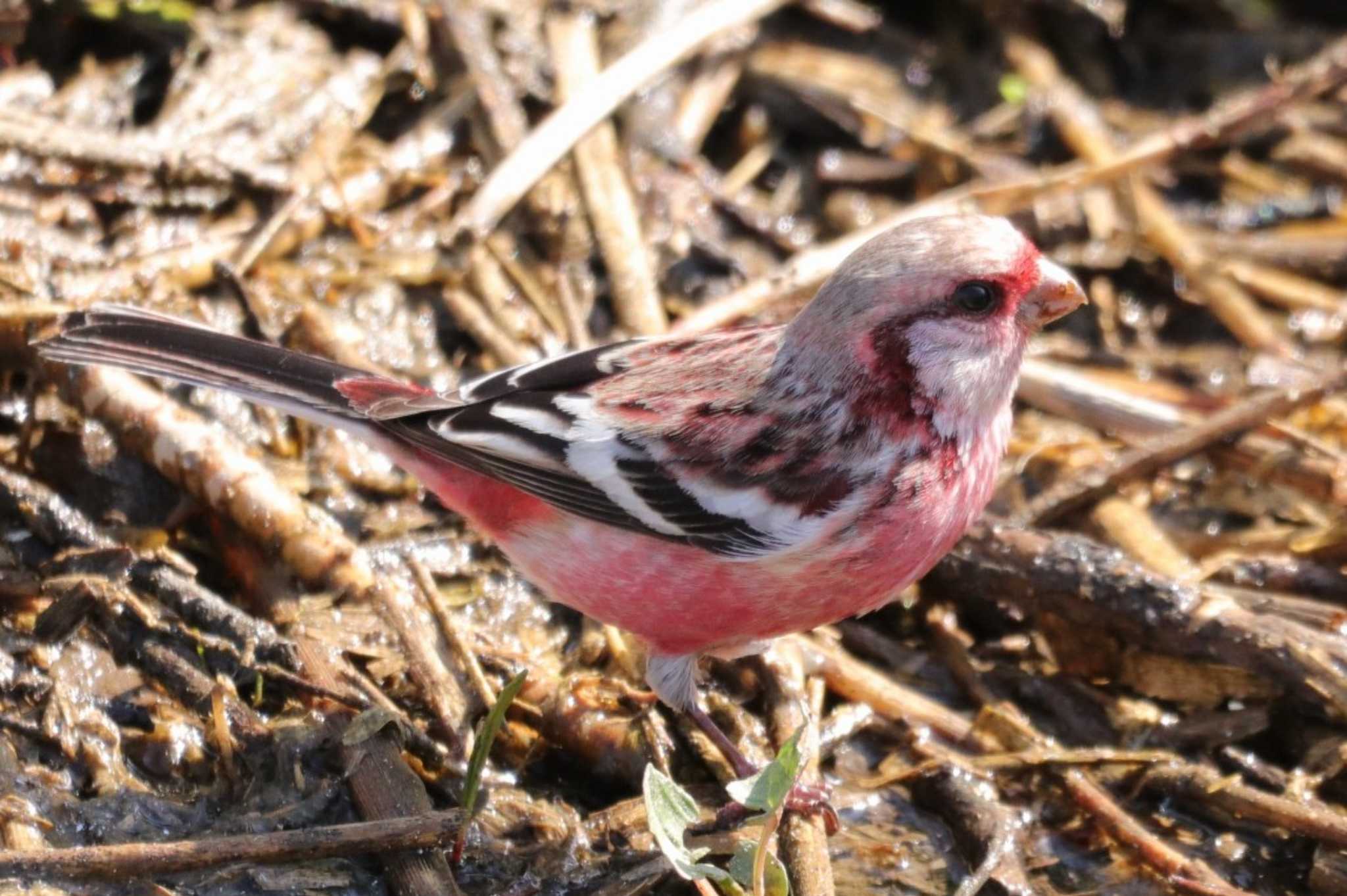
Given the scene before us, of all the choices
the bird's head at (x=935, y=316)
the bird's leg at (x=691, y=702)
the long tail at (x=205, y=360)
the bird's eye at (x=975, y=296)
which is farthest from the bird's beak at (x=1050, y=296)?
the long tail at (x=205, y=360)

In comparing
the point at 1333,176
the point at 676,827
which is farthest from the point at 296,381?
the point at 1333,176

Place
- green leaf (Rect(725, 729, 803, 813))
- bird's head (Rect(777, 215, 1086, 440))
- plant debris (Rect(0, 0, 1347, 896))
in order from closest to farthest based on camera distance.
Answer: green leaf (Rect(725, 729, 803, 813)) < plant debris (Rect(0, 0, 1347, 896)) < bird's head (Rect(777, 215, 1086, 440))

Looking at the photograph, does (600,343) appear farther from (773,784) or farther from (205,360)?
(773,784)

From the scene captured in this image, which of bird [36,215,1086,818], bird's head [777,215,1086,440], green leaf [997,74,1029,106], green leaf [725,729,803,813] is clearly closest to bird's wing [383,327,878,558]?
bird [36,215,1086,818]

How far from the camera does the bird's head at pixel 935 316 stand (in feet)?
14.5

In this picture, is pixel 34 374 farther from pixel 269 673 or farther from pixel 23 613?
pixel 269 673

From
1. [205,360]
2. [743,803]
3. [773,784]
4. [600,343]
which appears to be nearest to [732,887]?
[743,803]

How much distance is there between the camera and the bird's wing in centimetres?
436

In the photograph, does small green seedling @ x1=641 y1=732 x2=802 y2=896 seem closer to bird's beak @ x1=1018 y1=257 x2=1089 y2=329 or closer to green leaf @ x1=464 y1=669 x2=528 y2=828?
green leaf @ x1=464 y1=669 x2=528 y2=828

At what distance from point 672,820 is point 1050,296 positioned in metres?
1.91

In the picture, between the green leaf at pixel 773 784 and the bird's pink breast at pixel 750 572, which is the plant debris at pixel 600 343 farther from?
the bird's pink breast at pixel 750 572

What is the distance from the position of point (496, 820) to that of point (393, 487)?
58.8 inches

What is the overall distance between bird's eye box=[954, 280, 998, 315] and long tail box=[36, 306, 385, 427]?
1.67m

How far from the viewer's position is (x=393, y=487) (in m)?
5.43
